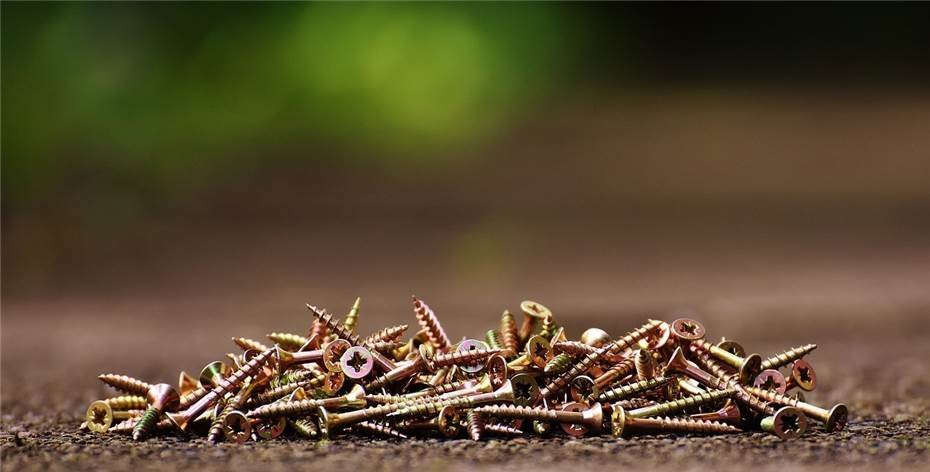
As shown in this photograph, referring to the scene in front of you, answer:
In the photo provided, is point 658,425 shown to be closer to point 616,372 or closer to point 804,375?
point 616,372

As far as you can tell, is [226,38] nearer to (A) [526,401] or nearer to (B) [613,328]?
(B) [613,328]

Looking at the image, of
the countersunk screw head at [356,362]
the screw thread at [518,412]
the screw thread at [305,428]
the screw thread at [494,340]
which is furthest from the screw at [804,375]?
the screw thread at [305,428]

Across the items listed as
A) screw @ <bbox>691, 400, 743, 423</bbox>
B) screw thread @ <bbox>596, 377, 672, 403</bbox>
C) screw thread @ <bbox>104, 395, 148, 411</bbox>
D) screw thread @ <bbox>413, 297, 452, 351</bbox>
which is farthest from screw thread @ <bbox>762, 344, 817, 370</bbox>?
screw thread @ <bbox>104, 395, 148, 411</bbox>

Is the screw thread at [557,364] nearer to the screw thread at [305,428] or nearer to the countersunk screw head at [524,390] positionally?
the countersunk screw head at [524,390]

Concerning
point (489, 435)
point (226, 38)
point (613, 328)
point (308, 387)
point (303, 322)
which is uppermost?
point (226, 38)

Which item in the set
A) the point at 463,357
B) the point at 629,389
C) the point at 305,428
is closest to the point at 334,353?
the point at 305,428

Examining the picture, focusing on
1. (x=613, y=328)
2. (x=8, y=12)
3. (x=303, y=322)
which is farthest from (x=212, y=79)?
(x=613, y=328)
